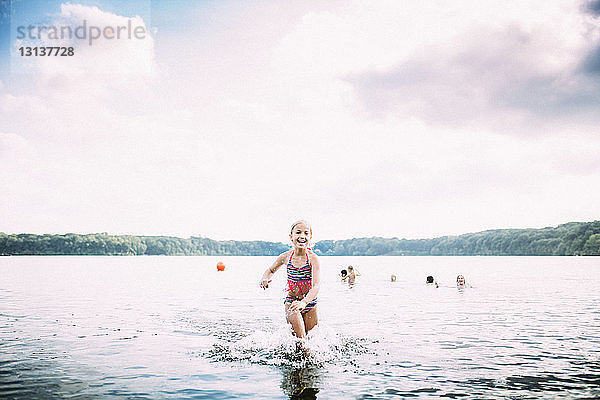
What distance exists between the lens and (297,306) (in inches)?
427

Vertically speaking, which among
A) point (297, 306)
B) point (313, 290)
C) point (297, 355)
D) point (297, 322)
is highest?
point (313, 290)

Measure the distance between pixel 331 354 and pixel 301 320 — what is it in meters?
1.25

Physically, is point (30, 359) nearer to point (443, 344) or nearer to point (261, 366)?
point (261, 366)

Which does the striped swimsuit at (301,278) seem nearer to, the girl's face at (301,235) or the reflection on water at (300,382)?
the girl's face at (301,235)

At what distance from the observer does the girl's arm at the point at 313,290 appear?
1080 centimetres

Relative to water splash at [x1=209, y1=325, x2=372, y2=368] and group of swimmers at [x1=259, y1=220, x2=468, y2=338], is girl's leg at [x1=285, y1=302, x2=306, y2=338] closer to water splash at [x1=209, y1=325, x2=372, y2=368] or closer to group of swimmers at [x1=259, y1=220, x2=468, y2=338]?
group of swimmers at [x1=259, y1=220, x2=468, y2=338]

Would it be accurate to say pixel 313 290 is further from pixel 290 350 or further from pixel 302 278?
pixel 290 350

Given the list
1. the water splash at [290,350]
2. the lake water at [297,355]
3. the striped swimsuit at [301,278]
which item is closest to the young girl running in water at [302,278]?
the striped swimsuit at [301,278]

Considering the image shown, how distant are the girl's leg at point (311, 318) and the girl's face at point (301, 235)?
161cm

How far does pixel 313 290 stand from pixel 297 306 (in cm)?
55

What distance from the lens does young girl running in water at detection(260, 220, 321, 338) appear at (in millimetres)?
11273

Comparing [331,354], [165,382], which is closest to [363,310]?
[331,354]

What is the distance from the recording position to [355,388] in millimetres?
8922

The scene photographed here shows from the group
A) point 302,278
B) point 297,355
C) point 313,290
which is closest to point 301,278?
point 302,278
